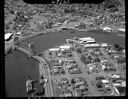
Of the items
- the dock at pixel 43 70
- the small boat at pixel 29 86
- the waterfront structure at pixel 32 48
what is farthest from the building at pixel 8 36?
the small boat at pixel 29 86

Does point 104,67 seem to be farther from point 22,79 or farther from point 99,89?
point 22,79

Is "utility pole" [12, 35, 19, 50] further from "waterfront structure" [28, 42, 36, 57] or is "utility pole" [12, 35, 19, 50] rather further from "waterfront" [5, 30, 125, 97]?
"waterfront structure" [28, 42, 36, 57]

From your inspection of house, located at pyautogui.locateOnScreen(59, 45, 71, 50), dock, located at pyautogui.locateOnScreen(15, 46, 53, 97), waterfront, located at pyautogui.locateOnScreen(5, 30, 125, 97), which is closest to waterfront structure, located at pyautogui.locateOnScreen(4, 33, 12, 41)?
dock, located at pyautogui.locateOnScreen(15, 46, 53, 97)

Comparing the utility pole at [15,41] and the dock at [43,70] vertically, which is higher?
the utility pole at [15,41]

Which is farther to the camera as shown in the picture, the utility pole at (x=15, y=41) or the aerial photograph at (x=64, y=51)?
the utility pole at (x=15, y=41)

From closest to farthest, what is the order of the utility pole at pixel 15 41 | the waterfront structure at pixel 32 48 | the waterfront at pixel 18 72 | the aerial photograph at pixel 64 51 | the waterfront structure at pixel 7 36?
the waterfront at pixel 18 72, the aerial photograph at pixel 64 51, the waterfront structure at pixel 32 48, the utility pole at pixel 15 41, the waterfront structure at pixel 7 36

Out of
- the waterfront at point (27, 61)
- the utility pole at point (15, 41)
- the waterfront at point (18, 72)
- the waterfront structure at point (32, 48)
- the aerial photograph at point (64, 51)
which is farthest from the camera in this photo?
the utility pole at point (15, 41)

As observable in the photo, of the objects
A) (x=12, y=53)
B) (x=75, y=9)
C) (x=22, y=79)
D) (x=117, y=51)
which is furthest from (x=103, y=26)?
(x=22, y=79)

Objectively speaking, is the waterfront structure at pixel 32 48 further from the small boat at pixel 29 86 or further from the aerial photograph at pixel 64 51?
the small boat at pixel 29 86

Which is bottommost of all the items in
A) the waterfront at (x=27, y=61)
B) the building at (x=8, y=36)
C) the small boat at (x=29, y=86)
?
the small boat at (x=29, y=86)
